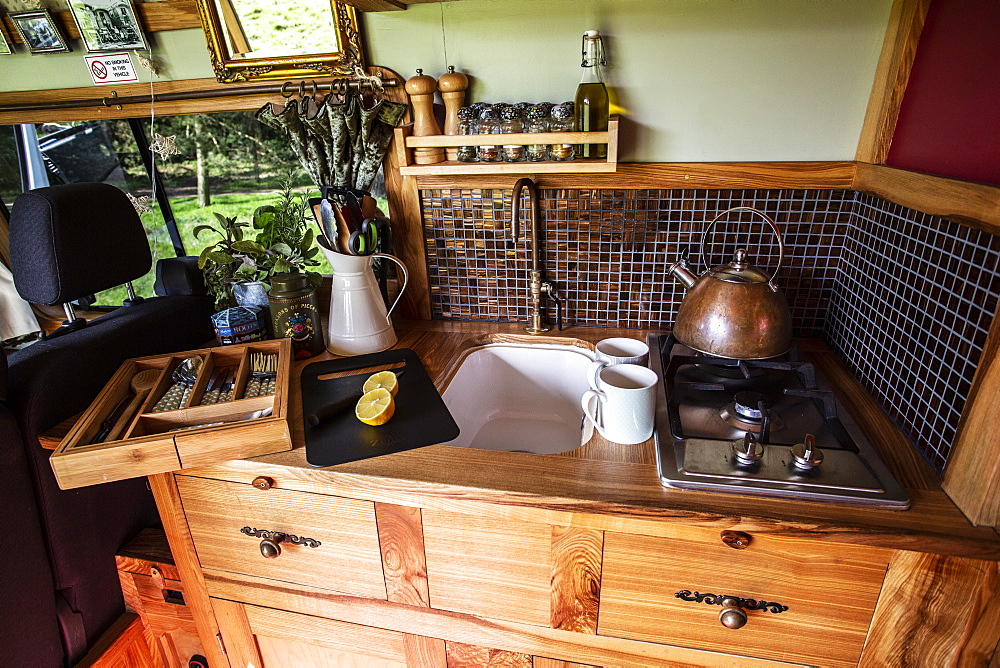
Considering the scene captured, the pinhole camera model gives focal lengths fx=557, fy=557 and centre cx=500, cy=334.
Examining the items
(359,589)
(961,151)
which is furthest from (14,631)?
(961,151)

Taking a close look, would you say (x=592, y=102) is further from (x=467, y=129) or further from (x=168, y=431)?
(x=168, y=431)

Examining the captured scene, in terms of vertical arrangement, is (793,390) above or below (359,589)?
above

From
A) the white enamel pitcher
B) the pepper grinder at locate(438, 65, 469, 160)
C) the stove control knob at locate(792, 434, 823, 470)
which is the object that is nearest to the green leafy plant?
the white enamel pitcher

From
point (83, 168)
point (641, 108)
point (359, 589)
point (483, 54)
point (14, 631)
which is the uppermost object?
point (483, 54)

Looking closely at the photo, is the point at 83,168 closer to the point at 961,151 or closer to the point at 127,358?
the point at 127,358

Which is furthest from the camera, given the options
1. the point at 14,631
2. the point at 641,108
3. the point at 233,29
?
the point at 233,29

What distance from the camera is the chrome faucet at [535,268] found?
1343 mm

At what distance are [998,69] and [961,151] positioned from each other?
132mm

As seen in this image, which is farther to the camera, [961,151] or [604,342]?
[604,342]

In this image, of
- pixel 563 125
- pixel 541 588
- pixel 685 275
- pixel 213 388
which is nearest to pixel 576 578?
pixel 541 588

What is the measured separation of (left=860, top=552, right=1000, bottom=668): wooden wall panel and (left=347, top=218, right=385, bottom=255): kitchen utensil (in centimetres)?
119

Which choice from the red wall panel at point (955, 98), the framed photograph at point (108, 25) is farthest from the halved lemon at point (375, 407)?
the framed photograph at point (108, 25)

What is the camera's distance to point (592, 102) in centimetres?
133

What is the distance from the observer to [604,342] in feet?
4.25
